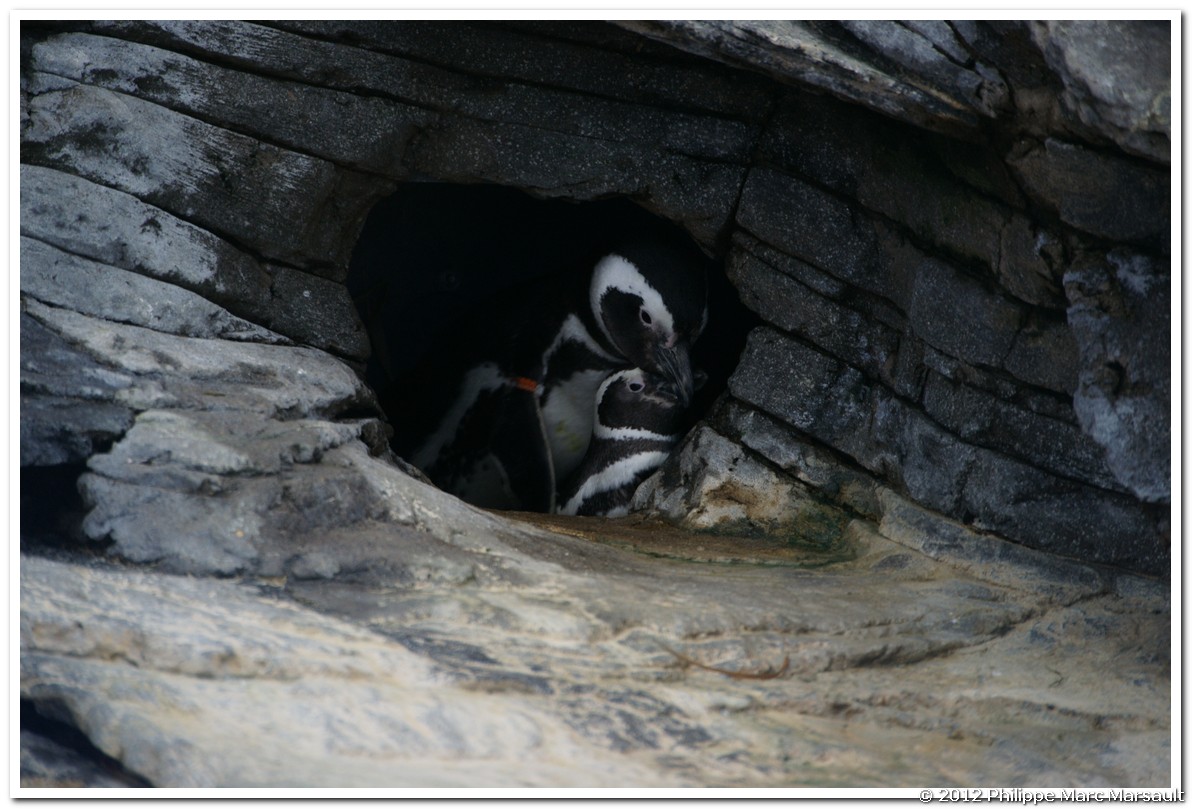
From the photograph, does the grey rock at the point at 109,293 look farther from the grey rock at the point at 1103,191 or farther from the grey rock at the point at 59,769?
the grey rock at the point at 1103,191

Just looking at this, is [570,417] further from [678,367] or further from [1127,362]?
[1127,362]

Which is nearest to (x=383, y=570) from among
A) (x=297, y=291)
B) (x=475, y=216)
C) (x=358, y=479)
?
(x=358, y=479)

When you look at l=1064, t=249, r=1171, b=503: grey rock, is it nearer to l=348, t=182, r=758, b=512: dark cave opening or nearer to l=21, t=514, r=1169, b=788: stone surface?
l=21, t=514, r=1169, b=788: stone surface

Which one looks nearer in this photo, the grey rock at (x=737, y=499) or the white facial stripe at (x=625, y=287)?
the grey rock at (x=737, y=499)

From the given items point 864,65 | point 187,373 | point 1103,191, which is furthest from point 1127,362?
point 187,373

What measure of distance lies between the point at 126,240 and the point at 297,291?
1.18 ft

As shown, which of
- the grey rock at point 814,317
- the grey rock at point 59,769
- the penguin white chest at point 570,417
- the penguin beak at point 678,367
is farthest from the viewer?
the penguin white chest at point 570,417

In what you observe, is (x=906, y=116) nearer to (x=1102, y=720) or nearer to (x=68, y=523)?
(x=1102, y=720)

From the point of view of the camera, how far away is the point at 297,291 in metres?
2.42

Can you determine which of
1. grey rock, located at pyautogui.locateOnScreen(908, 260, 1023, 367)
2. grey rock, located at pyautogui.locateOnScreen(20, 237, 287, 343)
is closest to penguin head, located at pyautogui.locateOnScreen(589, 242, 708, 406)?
grey rock, located at pyautogui.locateOnScreen(908, 260, 1023, 367)

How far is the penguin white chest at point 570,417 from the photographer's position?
329cm

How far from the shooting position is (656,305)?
296 centimetres

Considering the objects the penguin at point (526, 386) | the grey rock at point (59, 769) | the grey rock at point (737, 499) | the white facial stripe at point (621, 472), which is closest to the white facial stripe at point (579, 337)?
the penguin at point (526, 386)

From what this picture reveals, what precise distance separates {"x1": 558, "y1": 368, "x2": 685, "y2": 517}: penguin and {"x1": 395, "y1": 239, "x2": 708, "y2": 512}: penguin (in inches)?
3.1
